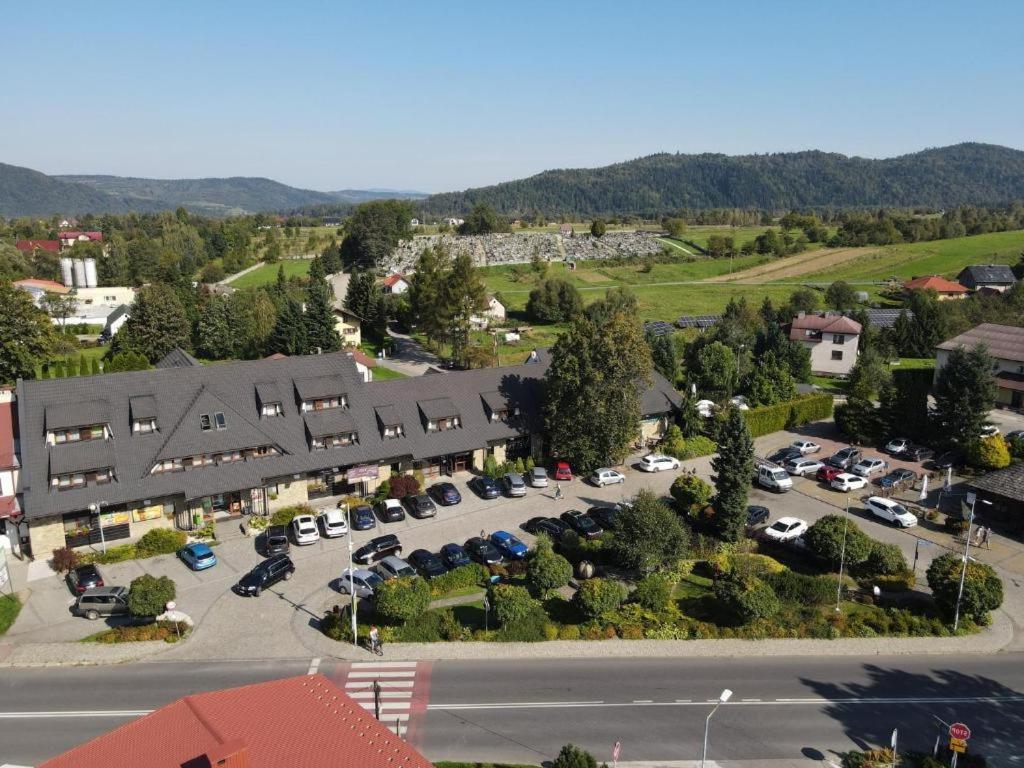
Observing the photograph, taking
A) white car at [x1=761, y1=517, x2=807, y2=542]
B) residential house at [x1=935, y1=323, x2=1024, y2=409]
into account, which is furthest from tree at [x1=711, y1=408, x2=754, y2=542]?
residential house at [x1=935, y1=323, x2=1024, y2=409]

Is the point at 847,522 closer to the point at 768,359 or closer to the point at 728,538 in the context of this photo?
the point at 728,538

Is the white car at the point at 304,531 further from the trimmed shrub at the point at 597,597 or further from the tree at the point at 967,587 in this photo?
the tree at the point at 967,587

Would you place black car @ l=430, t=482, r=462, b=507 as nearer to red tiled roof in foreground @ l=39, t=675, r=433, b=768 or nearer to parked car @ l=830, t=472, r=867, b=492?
red tiled roof in foreground @ l=39, t=675, r=433, b=768

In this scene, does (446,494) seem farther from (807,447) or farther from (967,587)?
(807,447)

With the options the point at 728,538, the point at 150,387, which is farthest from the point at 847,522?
the point at 150,387

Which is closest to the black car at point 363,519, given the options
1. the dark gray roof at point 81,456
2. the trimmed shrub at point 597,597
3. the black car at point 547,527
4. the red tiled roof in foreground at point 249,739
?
the black car at point 547,527

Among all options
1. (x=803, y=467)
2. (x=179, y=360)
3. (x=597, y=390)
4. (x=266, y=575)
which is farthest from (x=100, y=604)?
(x=803, y=467)
